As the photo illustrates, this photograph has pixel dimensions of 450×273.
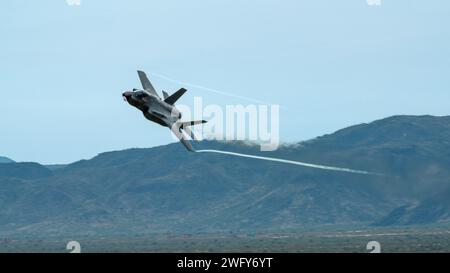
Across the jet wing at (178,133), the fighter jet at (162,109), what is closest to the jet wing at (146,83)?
the fighter jet at (162,109)

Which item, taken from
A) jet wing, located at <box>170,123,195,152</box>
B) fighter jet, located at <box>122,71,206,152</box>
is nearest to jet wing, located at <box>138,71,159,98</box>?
fighter jet, located at <box>122,71,206,152</box>

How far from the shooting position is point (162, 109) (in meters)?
87.8

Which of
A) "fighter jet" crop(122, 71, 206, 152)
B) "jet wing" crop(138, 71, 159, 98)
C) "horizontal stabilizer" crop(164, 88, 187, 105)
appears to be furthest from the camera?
"jet wing" crop(138, 71, 159, 98)

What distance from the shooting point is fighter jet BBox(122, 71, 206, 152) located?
8712cm

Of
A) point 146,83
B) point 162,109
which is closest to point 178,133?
point 162,109

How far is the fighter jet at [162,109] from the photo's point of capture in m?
87.1

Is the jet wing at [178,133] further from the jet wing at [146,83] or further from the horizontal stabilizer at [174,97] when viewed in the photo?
the jet wing at [146,83]

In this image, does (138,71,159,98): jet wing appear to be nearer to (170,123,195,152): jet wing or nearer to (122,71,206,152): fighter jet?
(122,71,206,152): fighter jet

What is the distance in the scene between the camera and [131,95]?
87.0 metres

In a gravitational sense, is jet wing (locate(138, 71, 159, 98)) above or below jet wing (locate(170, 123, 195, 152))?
above

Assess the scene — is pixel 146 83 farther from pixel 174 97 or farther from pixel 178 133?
pixel 178 133
